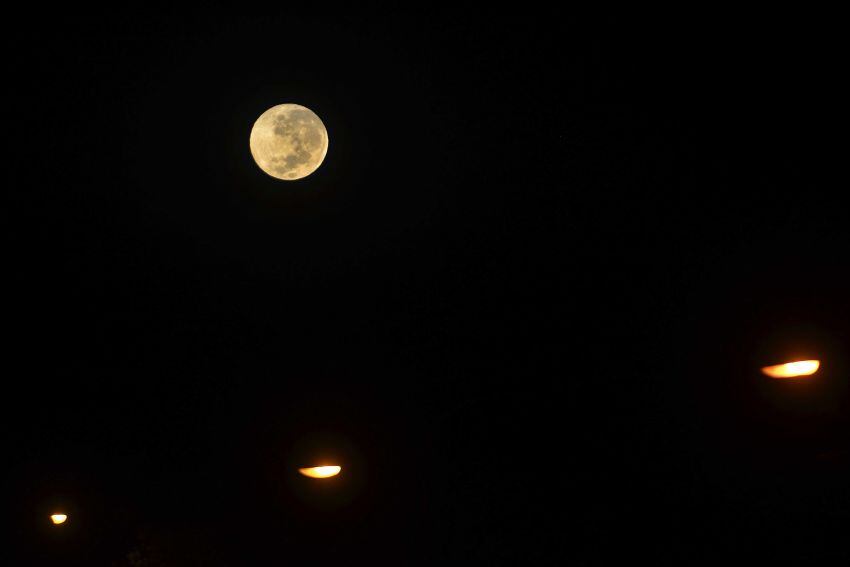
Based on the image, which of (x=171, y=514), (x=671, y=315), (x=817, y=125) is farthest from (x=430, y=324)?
(x=171, y=514)

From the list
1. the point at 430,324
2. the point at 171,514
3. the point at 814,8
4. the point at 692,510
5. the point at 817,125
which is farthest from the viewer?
the point at 171,514

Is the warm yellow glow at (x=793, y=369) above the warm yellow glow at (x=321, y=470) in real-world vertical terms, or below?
below

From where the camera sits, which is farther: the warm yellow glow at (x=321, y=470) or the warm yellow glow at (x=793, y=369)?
the warm yellow glow at (x=321, y=470)

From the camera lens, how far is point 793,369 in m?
3.92

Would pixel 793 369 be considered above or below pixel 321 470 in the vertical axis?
below

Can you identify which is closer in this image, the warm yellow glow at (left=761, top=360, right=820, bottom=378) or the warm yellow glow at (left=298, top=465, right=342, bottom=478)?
the warm yellow glow at (left=761, top=360, right=820, bottom=378)

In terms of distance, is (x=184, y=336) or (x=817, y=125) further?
(x=184, y=336)

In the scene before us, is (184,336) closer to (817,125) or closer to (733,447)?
(733,447)

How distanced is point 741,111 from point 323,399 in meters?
6.53

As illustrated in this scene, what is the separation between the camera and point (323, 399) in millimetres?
8477

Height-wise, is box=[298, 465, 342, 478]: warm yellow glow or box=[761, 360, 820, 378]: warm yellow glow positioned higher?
box=[298, 465, 342, 478]: warm yellow glow

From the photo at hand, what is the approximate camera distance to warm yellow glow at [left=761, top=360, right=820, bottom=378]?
3.88 metres

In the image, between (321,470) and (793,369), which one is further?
(321,470)

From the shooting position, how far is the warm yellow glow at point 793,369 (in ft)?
12.7
